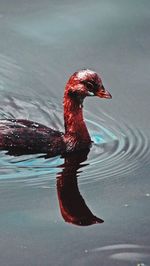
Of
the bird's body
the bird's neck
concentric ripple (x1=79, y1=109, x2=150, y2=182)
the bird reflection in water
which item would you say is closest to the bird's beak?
the bird's body

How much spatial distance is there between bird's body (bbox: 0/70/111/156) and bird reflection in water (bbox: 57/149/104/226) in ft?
0.66

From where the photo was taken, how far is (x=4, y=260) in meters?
7.53

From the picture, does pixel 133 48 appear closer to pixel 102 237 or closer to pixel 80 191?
pixel 80 191

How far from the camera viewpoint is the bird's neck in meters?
10.2

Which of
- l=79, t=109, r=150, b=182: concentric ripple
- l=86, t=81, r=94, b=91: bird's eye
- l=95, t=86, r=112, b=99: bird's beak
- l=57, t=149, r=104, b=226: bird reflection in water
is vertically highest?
l=86, t=81, r=94, b=91: bird's eye

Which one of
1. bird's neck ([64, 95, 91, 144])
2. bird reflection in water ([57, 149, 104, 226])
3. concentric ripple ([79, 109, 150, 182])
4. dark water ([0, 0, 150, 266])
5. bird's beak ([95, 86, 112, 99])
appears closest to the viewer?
dark water ([0, 0, 150, 266])

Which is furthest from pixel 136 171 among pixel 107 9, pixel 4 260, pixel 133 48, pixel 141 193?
pixel 107 9

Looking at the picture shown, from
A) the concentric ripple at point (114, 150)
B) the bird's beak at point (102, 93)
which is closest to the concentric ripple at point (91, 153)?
the concentric ripple at point (114, 150)

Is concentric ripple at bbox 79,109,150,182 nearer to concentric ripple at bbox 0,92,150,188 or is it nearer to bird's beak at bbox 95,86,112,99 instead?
concentric ripple at bbox 0,92,150,188

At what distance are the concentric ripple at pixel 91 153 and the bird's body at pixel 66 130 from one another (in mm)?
132

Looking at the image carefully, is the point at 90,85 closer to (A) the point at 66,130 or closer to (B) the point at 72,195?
(A) the point at 66,130

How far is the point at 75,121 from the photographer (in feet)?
33.6

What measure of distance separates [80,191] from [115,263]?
1418mm

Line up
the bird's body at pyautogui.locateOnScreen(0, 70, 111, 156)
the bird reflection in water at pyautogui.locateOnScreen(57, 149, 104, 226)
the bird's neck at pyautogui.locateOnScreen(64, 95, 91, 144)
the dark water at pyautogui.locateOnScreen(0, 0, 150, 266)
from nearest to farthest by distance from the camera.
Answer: the dark water at pyautogui.locateOnScreen(0, 0, 150, 266)
the bird reflection in water at pyautogui.locateOnScreen(57, 149, 104, 226)
the bird's body at pyautogui.locateOnScreen(0, 70, 111, 156)
the bird's neck at pyautogui.locateOnScreen(64, 95, 91, 144)
